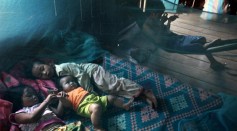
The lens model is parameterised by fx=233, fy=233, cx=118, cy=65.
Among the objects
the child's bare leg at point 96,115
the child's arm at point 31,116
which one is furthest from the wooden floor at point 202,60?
the child's arm at point 31,116

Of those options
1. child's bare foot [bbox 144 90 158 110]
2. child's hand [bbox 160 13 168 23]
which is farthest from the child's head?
child's hand [bbox 160 13 168 23]

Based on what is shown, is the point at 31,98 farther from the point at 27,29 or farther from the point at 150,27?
the point at 150,27

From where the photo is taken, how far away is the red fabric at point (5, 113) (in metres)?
1.11

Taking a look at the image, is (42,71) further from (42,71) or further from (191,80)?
(191,80)

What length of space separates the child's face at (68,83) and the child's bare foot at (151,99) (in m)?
0.42

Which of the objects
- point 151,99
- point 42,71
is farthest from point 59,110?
point 151,99

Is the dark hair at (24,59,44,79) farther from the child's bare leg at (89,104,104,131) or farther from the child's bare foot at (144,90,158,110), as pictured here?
the child's bare foot at (144,90,158,110)

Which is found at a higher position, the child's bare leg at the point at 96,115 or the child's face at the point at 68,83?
the child's face at the point at 68,83

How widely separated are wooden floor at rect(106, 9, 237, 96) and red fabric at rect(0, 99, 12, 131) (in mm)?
886

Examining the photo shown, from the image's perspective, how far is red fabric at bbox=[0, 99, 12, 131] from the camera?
1.11m

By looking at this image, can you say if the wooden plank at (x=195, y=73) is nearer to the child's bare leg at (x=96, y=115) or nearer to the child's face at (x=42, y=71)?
the child's bare leg at (x=96, y=115)

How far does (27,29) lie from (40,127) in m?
0.76

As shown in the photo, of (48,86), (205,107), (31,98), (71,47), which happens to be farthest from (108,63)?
(205,107)

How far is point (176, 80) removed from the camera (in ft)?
4.56
